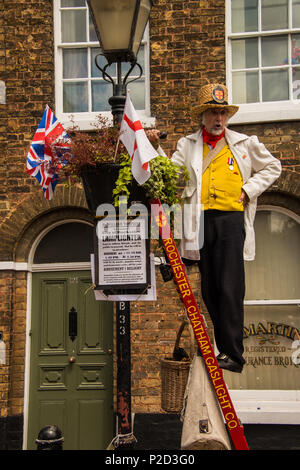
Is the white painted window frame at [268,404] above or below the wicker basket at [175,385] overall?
below

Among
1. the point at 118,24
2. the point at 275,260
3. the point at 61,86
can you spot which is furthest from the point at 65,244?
the point at 118,24

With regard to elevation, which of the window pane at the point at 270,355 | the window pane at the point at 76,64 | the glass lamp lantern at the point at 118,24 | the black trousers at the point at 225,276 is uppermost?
the window pane at the point at 76,64

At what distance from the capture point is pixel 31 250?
707 centimetres

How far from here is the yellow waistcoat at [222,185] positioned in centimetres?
398

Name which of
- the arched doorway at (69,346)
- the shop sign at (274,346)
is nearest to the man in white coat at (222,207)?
the shop sign at (274,346)

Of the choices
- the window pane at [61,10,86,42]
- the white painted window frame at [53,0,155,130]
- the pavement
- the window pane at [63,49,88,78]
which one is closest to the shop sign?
the pavement

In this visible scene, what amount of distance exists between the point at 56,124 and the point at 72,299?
9.96 feet

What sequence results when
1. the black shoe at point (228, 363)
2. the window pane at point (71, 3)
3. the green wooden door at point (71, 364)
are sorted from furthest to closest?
the window pane at point (71, 3) → the green wooden door at point (71, 364) → the black shoe at point (228, 363)

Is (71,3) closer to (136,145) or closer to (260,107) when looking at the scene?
(260,107)

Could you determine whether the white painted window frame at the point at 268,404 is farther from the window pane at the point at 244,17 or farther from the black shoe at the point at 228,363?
the window pane at the point at 244,17

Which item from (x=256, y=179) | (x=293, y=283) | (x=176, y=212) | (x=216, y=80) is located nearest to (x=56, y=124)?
(x=176, y=212)

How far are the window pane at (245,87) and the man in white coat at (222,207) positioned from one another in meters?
2.95

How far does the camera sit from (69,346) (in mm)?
6957

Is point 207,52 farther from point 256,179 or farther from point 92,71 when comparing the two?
point 256,179
